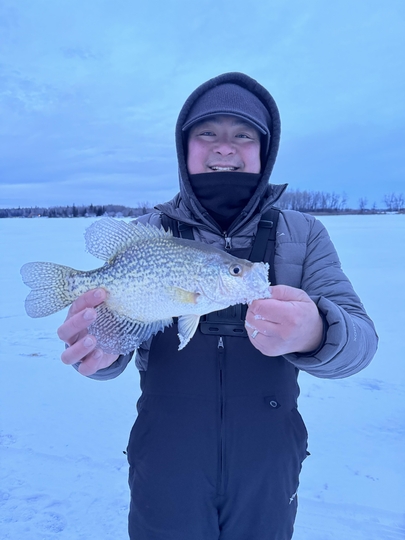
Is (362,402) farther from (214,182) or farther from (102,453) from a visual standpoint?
(214,182)

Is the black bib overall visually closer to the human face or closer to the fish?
the fish

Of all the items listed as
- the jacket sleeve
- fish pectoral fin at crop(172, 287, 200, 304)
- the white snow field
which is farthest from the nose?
the white snow field

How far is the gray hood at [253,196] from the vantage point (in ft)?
8.29

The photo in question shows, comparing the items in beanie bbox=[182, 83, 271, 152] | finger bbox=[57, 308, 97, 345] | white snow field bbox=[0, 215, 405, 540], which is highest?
beanie bbox=[182, 83, 271, 152]

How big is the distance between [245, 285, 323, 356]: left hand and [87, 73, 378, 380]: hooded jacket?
12 centimetres

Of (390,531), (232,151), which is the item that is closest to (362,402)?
(390,531)

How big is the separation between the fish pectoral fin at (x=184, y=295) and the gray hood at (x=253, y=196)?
1.72 ft

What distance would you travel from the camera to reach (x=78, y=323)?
6.68ft

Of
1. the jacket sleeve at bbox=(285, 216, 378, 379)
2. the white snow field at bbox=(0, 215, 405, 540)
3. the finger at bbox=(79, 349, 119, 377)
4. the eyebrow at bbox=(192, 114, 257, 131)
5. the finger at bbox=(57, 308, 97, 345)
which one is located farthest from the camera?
the white snow field at bbox=(0, 215, 405, 540)

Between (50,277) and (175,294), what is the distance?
2.70ft

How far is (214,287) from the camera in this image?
213 cm

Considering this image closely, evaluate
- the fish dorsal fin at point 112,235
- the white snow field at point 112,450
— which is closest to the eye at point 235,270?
the fish dorsal fin at point 112,235

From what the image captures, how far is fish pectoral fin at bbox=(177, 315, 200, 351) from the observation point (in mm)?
2051

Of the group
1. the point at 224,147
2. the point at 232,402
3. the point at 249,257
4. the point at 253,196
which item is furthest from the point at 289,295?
the point at 224,147
